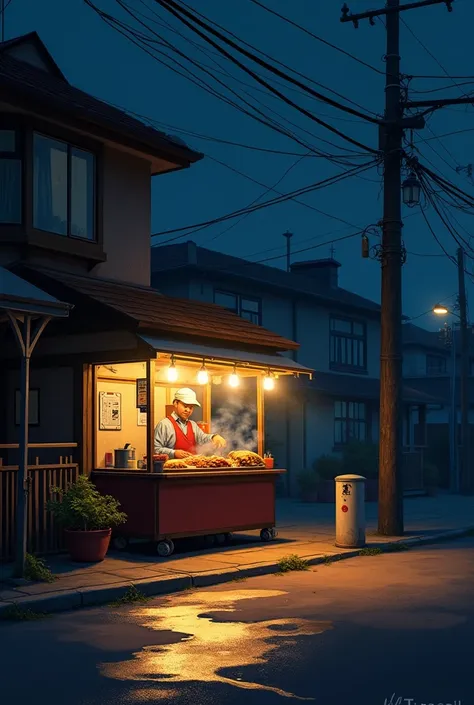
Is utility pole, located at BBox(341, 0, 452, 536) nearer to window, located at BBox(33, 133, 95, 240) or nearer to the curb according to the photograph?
the curb

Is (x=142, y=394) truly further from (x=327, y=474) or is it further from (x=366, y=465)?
(x=366, y=465)

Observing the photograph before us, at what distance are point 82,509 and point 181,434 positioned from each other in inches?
131

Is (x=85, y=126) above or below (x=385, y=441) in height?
above

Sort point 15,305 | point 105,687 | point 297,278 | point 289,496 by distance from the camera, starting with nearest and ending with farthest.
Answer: point 105,687
point 15,305
point 289,496
point 297,278

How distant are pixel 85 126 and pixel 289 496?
745 inches

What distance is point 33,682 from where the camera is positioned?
287 inches

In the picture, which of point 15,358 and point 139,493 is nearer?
point 139,493

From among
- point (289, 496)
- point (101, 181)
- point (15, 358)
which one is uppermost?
point (101, 181)

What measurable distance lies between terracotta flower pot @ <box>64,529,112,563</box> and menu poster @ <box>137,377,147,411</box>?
2.11 metres

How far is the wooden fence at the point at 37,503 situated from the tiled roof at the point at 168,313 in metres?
2.16

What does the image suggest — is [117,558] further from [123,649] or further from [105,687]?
[105,687]

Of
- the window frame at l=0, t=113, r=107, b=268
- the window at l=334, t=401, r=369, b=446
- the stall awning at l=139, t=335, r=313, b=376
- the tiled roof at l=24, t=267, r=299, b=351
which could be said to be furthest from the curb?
the window at l=334, t=401, r=369, b=446

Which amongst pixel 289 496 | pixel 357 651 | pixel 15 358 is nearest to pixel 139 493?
pixel 15 358

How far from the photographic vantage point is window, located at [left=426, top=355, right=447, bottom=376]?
5522cm
